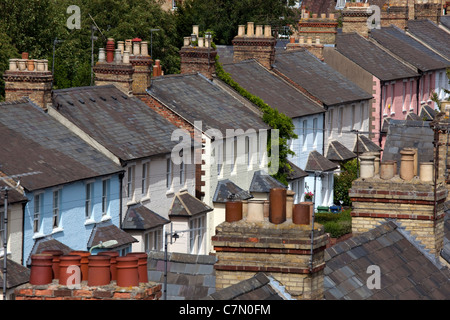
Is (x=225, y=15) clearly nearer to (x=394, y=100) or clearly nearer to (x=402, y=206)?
(x=394, y=100)

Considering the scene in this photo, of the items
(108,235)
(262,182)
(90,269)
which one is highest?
(262,182)

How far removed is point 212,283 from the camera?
75.3ft

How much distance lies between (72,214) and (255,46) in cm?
2665

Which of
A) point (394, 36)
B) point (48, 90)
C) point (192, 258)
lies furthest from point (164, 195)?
point (394, 36)

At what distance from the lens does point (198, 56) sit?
195ft

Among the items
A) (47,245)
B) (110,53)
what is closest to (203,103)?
(110,53)

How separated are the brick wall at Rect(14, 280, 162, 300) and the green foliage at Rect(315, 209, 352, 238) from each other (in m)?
34.4

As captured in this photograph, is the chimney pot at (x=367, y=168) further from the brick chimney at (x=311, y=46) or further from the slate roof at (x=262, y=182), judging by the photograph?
the brick chimney at (x=311, y=46)

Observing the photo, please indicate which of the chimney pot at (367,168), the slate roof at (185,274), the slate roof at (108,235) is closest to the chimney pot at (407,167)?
the chimney pot at (367,168)

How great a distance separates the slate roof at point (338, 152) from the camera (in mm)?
66688

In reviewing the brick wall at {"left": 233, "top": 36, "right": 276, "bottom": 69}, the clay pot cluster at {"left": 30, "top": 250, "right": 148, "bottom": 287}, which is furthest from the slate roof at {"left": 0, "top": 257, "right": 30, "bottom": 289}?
the brick wall at {"left": 233, "top": 36, "right": 276, "bottom": 69}

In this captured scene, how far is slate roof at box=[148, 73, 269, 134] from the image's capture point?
5353cm

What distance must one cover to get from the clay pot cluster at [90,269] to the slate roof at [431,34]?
240ft

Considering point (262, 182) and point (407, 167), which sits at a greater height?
point (262, 182)
